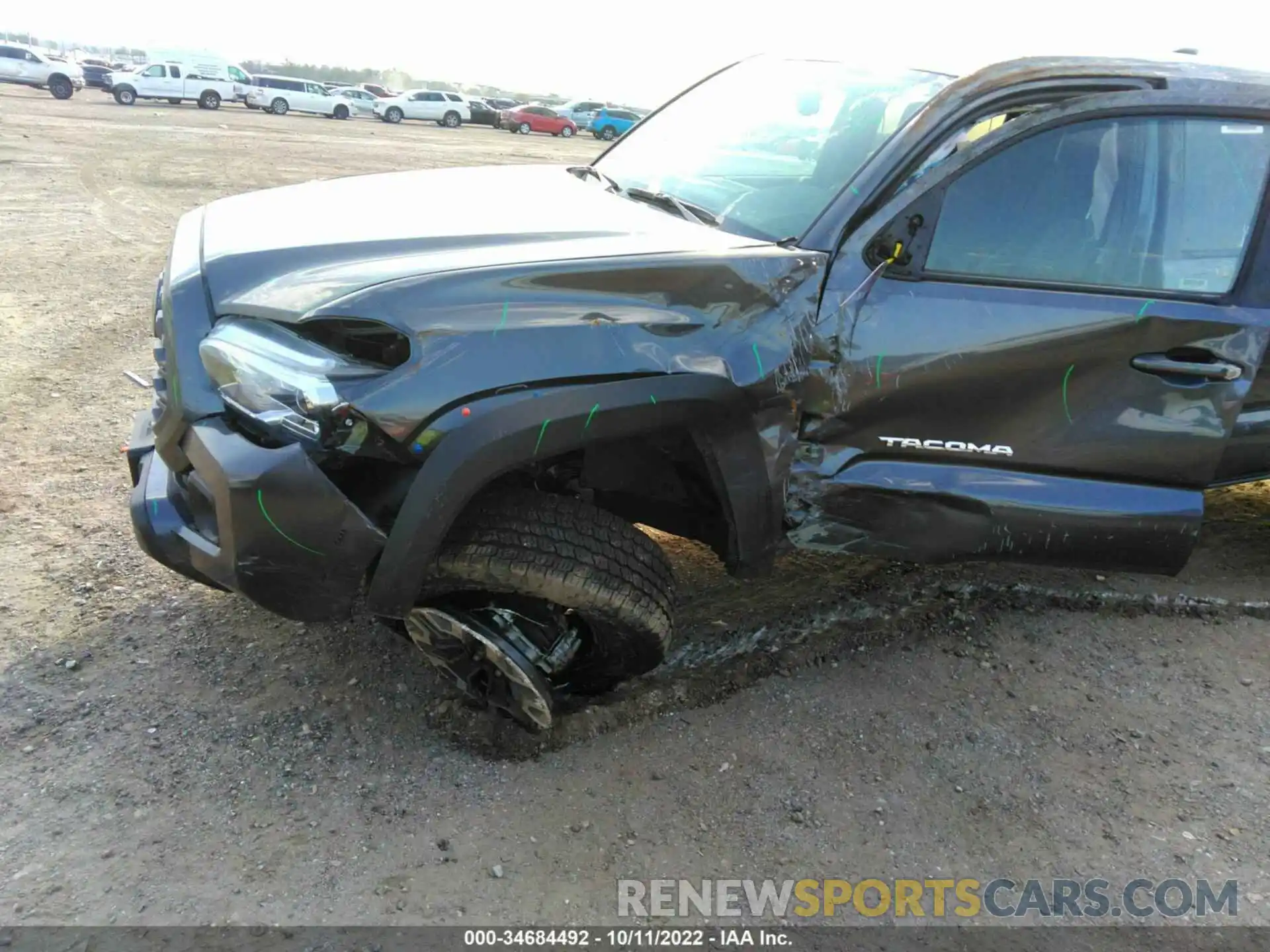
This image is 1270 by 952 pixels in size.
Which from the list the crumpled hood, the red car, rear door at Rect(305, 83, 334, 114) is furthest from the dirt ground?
rear door at Rect(305, 83, 334, 114)

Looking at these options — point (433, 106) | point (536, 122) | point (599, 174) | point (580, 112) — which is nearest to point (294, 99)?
point (433, 106)

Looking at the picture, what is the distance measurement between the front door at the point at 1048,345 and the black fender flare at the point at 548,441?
0.27 metres

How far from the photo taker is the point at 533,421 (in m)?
2.16

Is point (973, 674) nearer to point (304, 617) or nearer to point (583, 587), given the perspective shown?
point (583, 587)

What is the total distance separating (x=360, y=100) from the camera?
1422 inches

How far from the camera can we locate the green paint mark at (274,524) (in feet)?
6.70

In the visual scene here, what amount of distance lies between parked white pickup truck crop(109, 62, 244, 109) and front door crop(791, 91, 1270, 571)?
34.3m

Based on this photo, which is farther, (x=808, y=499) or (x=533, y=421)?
(x=808, y=499)

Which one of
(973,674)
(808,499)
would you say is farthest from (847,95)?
(973,674)

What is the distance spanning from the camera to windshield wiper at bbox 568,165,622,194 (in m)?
3.33

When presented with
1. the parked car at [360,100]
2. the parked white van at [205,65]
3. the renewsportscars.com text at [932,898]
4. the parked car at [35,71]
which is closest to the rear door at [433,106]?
the parked car at [360,100]

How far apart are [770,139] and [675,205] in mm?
469

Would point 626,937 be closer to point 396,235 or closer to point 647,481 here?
point 647,481

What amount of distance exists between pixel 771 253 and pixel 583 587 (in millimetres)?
1006
